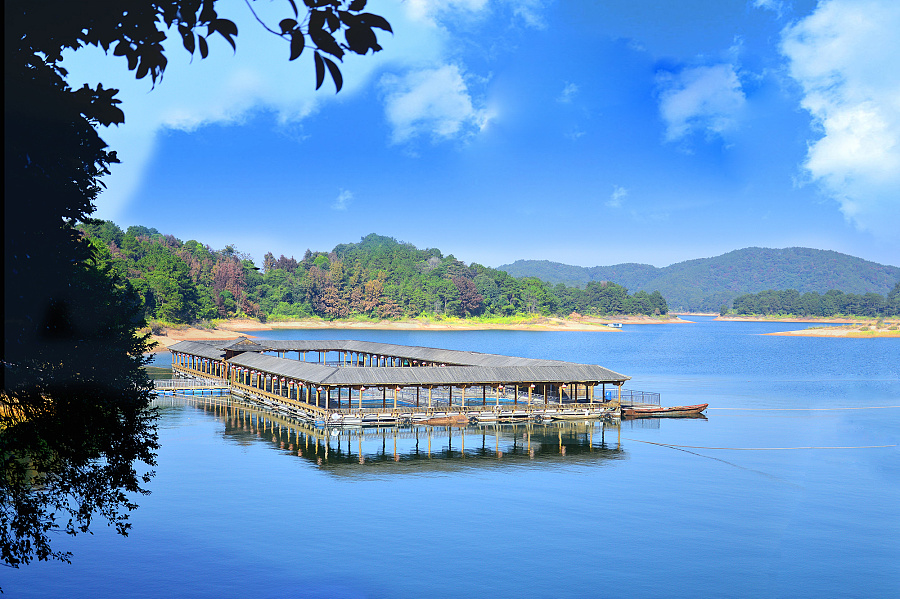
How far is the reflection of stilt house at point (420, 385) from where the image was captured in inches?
1657

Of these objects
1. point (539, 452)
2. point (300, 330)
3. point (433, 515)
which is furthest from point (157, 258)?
point (433, 515)

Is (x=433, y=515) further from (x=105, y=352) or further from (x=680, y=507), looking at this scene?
(x=105, y=352)

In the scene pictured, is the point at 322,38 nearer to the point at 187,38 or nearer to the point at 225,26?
the point at 225,26

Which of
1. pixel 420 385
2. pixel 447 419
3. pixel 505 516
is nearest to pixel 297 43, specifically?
pixel 505 516

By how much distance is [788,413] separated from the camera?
53188 mm

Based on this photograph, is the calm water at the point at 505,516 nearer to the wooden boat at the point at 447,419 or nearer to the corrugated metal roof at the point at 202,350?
the wooden boat at the point at 447,419

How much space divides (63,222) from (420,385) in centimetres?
2953

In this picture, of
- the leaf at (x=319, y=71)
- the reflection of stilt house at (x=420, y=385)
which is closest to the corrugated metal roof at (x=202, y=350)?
the reflection of stilt house at (x=420, y=385)

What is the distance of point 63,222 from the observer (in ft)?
48.3

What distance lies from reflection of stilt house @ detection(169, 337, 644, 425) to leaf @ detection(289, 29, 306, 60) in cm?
3499

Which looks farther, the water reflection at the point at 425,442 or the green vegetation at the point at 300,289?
the green vegetation at the point at 300,289

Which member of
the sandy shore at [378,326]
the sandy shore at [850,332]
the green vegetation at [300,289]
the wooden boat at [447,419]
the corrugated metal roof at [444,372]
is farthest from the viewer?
the sandy shore at [850,332]

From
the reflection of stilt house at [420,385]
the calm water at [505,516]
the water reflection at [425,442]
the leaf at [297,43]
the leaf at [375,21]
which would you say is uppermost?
the leaf at [375,21]

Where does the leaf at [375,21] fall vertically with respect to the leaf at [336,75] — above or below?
above
